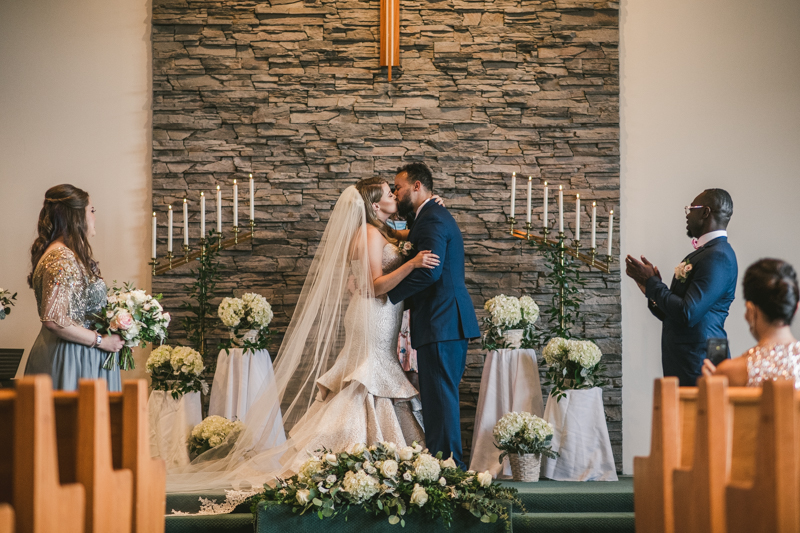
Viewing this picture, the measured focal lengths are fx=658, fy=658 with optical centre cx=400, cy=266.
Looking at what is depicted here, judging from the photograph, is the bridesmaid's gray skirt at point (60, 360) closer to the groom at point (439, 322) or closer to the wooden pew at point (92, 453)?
the groom at point (439, 322)

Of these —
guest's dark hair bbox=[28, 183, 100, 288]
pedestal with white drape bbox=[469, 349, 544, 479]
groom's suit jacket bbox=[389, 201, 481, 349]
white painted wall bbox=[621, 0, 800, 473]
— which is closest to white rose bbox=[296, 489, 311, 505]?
groom's suit jacket bbox=[389, 201, 481, 349]

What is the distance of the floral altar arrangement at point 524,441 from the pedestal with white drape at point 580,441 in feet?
0.52

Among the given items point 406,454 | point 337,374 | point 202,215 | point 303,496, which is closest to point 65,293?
point 202,215

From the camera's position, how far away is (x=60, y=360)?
3467mm

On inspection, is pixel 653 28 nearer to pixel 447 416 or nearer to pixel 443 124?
pixel 443 124

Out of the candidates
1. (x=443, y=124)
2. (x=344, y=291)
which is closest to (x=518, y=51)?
(x=443, y=124)

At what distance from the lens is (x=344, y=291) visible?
12.9ft

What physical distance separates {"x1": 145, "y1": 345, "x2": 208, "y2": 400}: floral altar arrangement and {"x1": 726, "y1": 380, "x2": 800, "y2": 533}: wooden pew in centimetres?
355

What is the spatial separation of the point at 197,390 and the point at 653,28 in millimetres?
4318

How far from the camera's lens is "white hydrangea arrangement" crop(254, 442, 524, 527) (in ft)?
9.52

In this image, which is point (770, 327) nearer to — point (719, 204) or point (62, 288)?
point (719, 204)

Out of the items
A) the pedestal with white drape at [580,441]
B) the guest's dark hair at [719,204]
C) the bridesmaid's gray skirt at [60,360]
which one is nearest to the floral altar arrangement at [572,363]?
the pedestal with white drape at [580,441]

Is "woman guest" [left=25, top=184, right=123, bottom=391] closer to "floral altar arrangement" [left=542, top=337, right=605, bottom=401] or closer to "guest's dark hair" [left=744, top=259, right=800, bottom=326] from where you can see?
"floral altar arrangement" [left=542, top=337, right=605, bottom=401]

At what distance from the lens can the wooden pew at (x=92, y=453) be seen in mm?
1678
